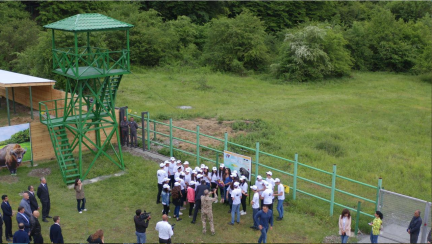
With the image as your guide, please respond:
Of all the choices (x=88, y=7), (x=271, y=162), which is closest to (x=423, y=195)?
(x=271, y=162)

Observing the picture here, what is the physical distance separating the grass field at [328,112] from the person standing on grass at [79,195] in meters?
8.30

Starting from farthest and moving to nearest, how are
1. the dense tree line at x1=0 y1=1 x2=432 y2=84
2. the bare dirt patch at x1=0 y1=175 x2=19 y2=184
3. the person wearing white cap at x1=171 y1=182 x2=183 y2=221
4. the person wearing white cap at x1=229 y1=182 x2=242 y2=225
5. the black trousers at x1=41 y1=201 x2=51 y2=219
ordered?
the dense tree line at x1=0 y1=1 x2=432 y2=84 → the bare dirt patch at x1=0 y1=175 x2=19 y2=184 → the black trousers at x1=41 y1=201 x2=51 y2=219 → the person wearing white cap at x1=171 y1=182 x2=183 y2=221 → the person wearing white cap at x1=229 y1=182 x2=242 y2=225

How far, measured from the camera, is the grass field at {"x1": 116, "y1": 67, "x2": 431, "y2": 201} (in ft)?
61.3

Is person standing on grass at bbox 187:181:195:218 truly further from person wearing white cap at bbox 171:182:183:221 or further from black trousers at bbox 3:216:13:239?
black trousers at bbox 3:216:13:239

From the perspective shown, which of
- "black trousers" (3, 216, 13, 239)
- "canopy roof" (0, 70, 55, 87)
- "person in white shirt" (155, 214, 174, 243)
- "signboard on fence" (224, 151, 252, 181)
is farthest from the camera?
"canopy roof" (0, 70, 55, 87)

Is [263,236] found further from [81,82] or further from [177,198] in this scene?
[81,82]

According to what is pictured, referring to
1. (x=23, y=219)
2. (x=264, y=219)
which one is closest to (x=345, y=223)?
(x=264, y=219)

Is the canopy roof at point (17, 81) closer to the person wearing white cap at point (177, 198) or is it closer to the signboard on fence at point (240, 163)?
the signboard on fence at point (240, 163)

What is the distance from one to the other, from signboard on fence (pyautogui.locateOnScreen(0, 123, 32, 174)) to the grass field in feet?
27.3

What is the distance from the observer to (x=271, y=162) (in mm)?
18703

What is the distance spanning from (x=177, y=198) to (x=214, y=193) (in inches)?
47.2

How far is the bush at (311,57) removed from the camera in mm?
36656

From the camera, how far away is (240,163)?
49.6 feet

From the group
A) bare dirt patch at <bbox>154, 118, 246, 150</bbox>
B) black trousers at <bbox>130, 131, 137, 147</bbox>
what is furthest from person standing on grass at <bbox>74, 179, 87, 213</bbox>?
bare dirt patch at <bbox>154, 118, 246, 150</bbox>
